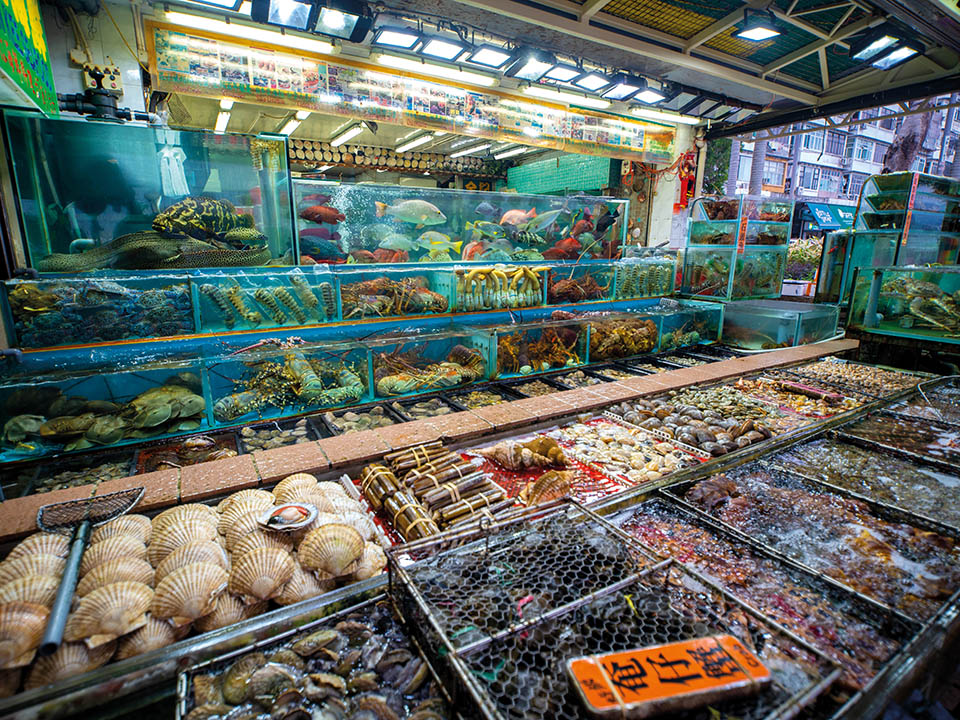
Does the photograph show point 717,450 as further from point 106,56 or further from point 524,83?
point 106,56

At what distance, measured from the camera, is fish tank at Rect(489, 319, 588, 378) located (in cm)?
471

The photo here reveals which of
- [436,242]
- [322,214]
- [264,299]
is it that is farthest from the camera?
[436,242]

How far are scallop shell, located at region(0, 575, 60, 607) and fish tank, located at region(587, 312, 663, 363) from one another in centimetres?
A: 475

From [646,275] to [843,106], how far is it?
4.93 meters

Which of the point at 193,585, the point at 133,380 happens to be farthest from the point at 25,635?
the point at 133,380

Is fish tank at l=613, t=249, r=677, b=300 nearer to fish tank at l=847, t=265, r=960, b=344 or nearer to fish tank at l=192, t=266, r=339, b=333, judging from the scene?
fish tank at l=847, t=265, r=960, b=344

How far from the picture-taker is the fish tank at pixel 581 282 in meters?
5.80

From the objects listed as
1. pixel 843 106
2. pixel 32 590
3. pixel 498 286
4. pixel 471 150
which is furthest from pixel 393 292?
pixel 471 150

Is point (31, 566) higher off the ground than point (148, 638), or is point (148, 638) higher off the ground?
point (31, 566)

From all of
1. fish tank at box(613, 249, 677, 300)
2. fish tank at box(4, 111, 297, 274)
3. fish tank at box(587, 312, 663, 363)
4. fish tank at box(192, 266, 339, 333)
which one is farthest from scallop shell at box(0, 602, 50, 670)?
fish tank at box(613, 249, 677, 300)

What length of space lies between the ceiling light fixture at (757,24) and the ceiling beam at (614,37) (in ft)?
3.03

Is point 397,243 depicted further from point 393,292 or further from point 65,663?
point 65,663

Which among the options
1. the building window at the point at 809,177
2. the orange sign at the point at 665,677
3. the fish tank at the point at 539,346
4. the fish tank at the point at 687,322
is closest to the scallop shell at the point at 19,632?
the orange sign at the point at 665,677

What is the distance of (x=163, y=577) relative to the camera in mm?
1378
